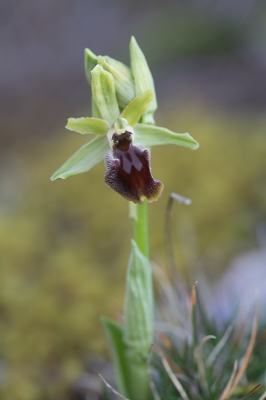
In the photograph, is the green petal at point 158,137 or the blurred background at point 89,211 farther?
the blurred background at point 89,211

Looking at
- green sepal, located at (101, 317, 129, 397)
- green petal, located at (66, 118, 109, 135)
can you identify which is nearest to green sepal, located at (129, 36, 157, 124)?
green petal, located at (66, 118, 109, 135)

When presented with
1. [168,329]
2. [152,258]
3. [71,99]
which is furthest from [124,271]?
[71,99]

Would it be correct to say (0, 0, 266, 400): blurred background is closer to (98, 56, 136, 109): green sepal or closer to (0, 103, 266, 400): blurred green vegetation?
(0, 103, 266, 400): blurred green vegetation

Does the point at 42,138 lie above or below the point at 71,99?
below

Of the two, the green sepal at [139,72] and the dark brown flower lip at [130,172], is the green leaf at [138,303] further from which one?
the green sepal at [139,72]

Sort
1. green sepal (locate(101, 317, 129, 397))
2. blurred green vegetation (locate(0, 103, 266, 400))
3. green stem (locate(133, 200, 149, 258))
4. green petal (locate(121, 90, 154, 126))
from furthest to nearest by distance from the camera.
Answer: blurred green vegetation (locate(0, 103, 266, 400)) < green sepal (locate(101, 317, 129, 397)) < green stem (locate(133, 200, 149, 258)) < green petal (locate(121, 90, 154, 126))

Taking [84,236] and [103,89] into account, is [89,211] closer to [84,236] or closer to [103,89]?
[84,236]

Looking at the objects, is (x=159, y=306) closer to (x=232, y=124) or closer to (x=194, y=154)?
(x=194, y=154)

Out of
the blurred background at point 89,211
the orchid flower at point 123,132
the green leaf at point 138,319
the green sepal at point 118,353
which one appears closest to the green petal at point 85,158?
the orchid flower at point 123,132
